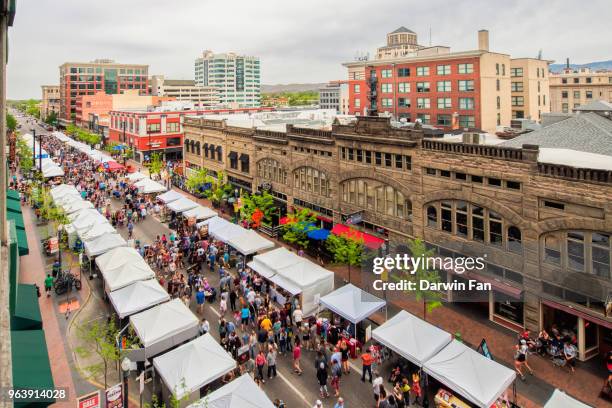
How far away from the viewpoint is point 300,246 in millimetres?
36281

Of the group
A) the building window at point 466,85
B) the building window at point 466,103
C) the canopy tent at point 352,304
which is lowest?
the canopy tent at point 352,304

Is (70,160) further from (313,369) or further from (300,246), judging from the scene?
(313,369)

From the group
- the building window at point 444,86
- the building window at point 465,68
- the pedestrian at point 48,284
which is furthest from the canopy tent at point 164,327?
the building window at point 444,86

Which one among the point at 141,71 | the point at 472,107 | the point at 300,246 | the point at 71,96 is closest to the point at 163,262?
the point at 300,246

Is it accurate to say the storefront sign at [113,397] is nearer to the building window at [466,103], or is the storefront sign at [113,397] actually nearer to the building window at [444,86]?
the building window at [466,103]

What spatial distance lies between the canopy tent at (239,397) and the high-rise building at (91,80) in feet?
539

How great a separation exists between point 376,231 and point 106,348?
793 inches

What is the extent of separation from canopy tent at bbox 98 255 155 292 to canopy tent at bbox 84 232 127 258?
455 centimetres

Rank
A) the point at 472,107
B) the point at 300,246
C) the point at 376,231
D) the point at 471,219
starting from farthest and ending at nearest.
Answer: the point at 472,107
the point at 300,246
the point at 376,231
the point at 471,219

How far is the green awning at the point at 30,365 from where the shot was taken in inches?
453

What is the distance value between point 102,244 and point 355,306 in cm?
1925

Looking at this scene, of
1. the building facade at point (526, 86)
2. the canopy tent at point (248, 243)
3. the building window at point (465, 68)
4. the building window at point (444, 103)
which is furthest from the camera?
the building facade at point (526, 86)

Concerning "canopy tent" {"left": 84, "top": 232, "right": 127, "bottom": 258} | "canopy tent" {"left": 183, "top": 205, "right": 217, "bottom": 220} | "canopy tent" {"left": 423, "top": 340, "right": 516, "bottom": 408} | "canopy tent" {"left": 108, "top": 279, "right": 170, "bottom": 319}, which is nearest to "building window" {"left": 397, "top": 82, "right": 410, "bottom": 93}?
"canopy tent" {"left": 183, "top": 205, "right": 217, "bottom": 220}

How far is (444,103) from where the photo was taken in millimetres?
66188
